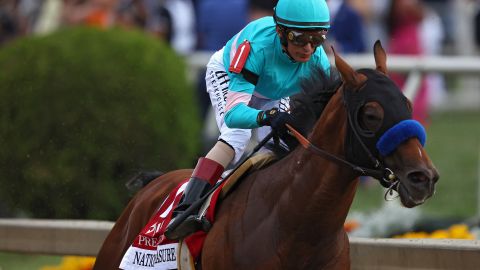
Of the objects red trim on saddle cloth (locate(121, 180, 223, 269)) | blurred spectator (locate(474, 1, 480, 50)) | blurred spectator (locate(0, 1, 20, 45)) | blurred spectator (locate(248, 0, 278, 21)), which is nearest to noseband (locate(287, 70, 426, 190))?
red trim on saddle cloth (locate(121, 180, 223, 269))

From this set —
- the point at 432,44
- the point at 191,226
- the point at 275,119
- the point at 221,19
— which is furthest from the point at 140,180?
the point at 432,44

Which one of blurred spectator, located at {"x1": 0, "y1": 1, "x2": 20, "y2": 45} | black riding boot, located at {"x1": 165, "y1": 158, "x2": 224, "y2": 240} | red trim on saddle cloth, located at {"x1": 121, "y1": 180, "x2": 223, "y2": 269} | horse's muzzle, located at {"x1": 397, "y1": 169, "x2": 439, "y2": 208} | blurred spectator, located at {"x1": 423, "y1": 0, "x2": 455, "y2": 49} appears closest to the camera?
horse's muzzle, located at {"x1": 397, "y1": 169, "x2": 439, "y2": 208}

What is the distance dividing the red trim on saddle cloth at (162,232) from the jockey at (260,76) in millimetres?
70

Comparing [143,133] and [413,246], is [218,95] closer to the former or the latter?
[413,246]

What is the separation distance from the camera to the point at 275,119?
5594 millimetres

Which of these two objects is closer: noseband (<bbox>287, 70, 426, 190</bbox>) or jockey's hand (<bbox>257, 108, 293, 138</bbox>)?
noseband (<bbox>287, 70, 426, 190</bbox>)

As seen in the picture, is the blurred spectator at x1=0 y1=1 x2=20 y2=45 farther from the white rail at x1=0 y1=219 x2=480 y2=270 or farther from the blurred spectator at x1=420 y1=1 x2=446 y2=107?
the white rail at x1=0 y1=219 x2=480 y2=270

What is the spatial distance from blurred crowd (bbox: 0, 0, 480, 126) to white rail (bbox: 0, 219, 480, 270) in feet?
15.6

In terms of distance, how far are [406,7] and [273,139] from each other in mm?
9956

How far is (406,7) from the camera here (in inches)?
612

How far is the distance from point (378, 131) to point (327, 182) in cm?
44

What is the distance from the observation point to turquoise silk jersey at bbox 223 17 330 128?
577 centimetres

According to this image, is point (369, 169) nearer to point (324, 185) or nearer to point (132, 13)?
point (324, 185)

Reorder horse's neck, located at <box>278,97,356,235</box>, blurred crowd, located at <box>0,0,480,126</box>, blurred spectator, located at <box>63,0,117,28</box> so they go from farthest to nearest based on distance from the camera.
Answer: blurred spectator, located at <box>63,0,117,28</box> → blurred crowd, located at <box>0,0,480,126</box> → horse's neck, located at <box>278,97,356,235</box>
